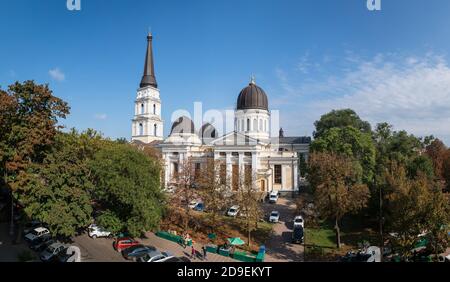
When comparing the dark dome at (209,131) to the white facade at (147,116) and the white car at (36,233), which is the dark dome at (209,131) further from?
the white car at (36,233)

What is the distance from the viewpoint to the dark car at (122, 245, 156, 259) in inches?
749

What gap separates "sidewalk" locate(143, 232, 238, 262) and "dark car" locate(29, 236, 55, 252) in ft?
19.7

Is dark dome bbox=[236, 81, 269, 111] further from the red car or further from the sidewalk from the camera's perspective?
the red car

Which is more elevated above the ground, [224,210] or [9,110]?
[9,110]

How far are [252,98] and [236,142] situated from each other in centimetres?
870

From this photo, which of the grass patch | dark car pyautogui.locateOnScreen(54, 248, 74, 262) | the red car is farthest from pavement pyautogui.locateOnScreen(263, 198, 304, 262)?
dark car pyautogui.locateOnScreen(54, 248, 74, 262)

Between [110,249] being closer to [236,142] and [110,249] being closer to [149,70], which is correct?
[236,142]

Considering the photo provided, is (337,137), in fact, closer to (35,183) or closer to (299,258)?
(299,258)

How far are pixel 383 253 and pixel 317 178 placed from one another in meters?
6.62

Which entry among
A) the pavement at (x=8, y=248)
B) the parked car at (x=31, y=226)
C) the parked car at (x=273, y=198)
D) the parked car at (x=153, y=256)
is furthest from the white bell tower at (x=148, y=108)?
the parked car at (x=153, y=256)

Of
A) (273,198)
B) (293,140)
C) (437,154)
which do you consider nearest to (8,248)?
(273,198)

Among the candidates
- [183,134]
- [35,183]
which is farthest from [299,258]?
[183,134]

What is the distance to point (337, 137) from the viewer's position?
3616cm

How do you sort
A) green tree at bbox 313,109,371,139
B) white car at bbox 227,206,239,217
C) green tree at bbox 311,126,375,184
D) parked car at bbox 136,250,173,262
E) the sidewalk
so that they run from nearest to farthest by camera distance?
parked car at bbox 136,250,173,262 < the sidewalk < white car at bbox 227,206,239,217 < green tree at bbox 311,126,375,184 < green tree at bbox 313,109,371,139
